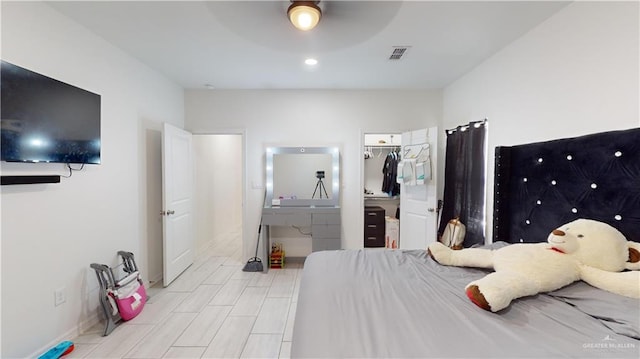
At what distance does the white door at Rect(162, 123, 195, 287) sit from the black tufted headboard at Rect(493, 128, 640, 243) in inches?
135

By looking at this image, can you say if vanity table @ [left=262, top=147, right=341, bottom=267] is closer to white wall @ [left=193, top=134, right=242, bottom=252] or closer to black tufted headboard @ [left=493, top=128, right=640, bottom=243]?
white wall @ [left=193, top=134, right=242, bottom=252]

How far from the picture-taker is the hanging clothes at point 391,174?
479 cm

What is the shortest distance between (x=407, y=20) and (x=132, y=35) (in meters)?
2.32

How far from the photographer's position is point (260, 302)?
Result: 2654mm

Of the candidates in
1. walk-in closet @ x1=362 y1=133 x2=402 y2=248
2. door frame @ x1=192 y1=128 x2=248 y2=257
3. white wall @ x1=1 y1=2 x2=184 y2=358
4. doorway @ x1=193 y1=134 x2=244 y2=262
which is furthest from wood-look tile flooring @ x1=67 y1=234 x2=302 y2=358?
walk-in closet @ x1=362 y1=133 x2=402 y2=248

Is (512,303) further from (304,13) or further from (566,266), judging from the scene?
(304,13)

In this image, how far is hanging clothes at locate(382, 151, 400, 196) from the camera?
479 centimetres

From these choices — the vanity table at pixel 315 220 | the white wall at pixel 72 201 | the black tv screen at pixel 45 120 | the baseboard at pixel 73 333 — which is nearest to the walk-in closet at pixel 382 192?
the vanity table at pixel 315 220

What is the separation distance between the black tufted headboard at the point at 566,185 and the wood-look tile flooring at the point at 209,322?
2.13m

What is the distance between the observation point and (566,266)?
1.35 m

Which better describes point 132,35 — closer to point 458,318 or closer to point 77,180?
point 77,180

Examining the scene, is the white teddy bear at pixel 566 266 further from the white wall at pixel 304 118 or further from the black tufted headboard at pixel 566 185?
the white wall at pixel 304 118

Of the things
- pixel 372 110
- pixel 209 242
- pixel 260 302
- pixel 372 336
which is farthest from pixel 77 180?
pixel 372 110

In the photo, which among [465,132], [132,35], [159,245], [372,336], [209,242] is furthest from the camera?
[209,242]
